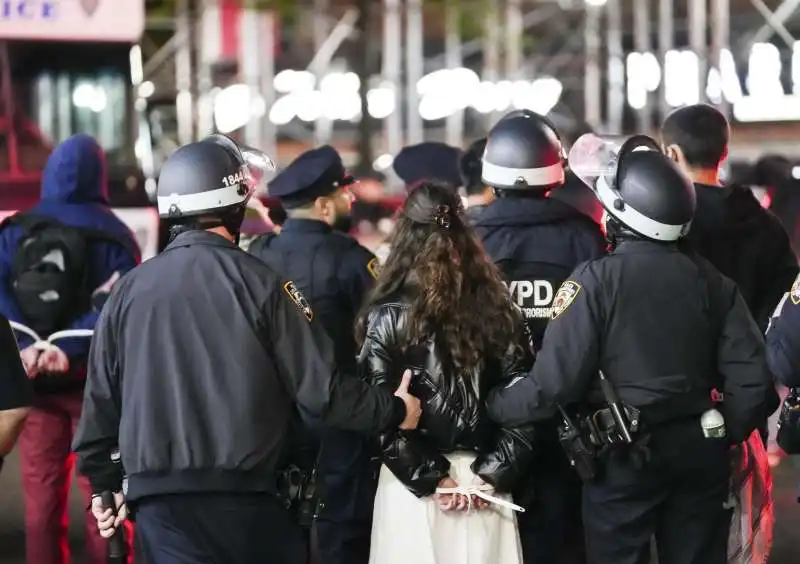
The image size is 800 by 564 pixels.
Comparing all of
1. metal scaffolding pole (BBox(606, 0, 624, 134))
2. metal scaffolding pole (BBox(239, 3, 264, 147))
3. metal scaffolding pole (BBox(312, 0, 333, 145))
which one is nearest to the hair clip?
metal scaffolding pole (BBox(239, 3, 264, 147))

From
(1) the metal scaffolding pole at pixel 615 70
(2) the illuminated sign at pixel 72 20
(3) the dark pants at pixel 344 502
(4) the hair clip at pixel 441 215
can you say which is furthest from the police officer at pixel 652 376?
(1) the metal scaffolding pole at pixel 615 70

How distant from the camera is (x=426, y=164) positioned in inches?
293

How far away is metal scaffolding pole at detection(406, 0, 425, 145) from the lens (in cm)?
1995

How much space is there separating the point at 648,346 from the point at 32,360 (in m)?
2.79

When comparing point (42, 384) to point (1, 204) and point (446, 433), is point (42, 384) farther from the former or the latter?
point (1, 204)

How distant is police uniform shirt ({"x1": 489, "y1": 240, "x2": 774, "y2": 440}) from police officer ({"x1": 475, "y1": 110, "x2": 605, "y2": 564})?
710 millimetres

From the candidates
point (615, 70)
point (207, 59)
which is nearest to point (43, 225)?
point (207, 59)

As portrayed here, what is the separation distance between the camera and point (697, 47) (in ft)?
61.4

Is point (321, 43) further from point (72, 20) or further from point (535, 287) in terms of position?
point (535, 287)

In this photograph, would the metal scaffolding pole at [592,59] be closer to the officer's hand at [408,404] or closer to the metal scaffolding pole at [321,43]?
the metal scaffolding pole at [321,43]

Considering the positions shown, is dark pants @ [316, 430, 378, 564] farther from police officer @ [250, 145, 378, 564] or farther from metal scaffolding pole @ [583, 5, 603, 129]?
metal scaffolding pole @ [583, 5, 603, 129]

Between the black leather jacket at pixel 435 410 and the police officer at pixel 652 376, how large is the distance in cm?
11

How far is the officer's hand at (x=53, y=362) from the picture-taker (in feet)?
19.6

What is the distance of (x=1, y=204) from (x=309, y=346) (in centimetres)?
791
